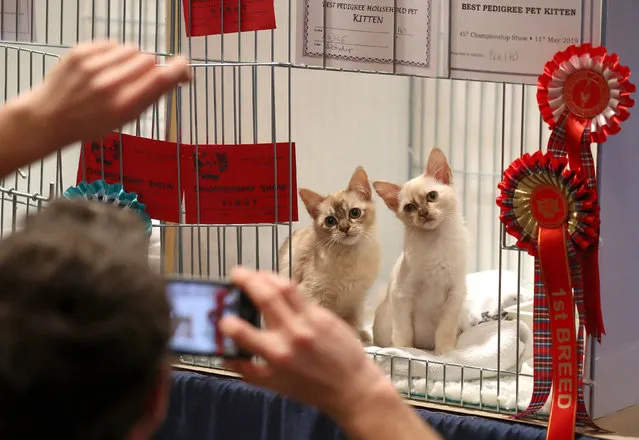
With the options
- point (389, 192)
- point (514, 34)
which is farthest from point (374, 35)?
point (389, 192)

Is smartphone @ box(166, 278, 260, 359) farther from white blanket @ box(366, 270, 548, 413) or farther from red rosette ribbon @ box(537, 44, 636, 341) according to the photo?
white blanket @ box(366, 270, 548, 413)

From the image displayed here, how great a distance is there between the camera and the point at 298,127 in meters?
2.64

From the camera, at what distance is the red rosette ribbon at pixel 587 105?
1.54m

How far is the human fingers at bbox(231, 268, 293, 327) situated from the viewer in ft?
2.00

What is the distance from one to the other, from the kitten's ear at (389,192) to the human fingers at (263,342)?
159 cm

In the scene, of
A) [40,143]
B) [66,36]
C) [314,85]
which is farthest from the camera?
[66,36]

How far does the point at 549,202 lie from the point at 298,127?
1124 millimetres

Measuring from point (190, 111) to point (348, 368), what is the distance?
69.7 inches

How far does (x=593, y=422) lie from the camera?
1654mm

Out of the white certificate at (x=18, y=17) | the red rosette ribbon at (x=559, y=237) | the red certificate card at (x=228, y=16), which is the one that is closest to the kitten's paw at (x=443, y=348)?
the red rosette ribbon at (x=559, y=237)

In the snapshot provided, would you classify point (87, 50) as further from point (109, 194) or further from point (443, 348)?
point (443, 348)

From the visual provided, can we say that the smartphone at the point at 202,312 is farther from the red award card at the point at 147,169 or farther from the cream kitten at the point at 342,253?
the cream kitten at the point at 342,253

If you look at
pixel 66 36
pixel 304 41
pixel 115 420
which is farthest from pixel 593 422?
pixel 66 36

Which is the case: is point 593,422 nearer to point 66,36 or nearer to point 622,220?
point 622,220
